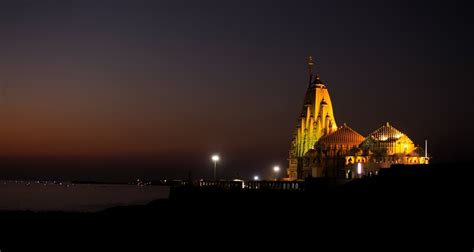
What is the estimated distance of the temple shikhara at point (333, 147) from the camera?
75.4m

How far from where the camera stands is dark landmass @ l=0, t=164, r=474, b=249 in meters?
28.1

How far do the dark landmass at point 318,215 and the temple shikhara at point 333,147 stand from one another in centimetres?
2925

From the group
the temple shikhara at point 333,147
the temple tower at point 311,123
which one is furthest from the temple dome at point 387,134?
the temple tower at point 311,123

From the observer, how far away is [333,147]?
8331cm

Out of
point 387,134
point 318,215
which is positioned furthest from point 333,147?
point 318,215

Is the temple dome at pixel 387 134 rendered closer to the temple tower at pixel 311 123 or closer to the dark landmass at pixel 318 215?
the temple tower at pixel 311 123

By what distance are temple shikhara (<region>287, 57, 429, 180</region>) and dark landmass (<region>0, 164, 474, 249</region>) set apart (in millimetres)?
29250

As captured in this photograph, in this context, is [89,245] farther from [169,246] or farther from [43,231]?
[43,231]

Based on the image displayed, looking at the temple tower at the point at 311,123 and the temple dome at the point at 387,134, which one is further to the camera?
the temple tower at the point at 311,123

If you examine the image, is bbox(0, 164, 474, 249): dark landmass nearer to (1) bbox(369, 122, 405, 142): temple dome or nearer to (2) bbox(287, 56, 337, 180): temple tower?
(1) bbox(369, 122, 405, 142): temple dome

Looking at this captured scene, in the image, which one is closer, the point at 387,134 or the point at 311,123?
the point at 387,134

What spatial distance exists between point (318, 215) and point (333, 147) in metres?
48.1

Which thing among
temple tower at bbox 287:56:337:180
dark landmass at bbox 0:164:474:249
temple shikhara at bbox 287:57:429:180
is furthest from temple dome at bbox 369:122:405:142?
dark landmass at bbox 0:164:474:249

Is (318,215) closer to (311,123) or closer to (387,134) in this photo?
(387,134)
